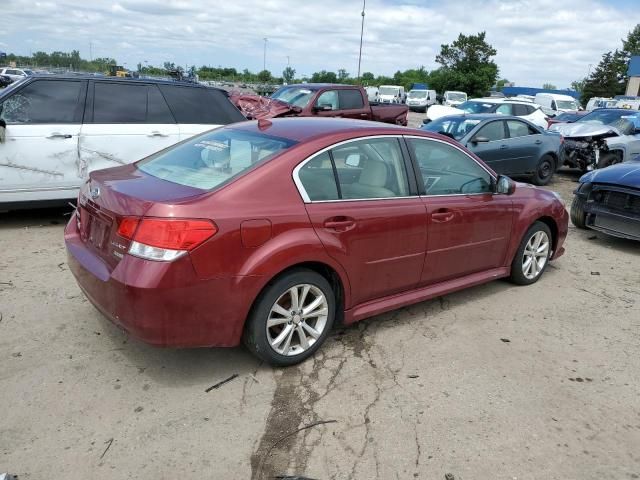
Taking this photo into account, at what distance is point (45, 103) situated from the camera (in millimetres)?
6324

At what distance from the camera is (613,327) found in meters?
4.55

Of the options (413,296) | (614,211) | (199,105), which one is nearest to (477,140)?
(614,211)

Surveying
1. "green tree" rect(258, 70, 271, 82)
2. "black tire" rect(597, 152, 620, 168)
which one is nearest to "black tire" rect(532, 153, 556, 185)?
"black tire" rect(597, 152, 620, 168)

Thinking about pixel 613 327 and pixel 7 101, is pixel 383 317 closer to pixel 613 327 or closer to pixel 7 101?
pixel 613 327

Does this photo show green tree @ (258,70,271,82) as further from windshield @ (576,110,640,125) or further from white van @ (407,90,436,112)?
windshield @ (576,110,640,125)

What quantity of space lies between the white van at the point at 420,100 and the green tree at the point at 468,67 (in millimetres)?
23023

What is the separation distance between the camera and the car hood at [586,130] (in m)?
12.6

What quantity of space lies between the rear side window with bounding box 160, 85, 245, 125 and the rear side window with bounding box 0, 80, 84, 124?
112cm

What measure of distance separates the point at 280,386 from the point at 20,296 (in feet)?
8.27

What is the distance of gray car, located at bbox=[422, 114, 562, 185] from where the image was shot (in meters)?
10.3

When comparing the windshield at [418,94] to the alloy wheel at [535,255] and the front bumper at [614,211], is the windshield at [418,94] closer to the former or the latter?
the front bumper at [614,211]

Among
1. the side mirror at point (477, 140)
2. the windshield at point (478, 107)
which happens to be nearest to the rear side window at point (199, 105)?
the side mirror at point (477, 140)

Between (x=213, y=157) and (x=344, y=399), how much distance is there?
1830 millimetres

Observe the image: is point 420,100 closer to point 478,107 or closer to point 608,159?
point 478,107
